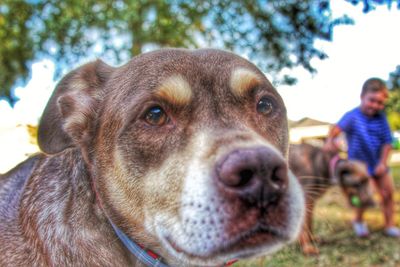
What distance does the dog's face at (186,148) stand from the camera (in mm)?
2262

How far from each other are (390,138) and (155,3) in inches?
272

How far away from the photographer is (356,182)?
780cm

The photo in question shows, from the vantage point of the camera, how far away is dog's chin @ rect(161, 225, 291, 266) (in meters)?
2.31

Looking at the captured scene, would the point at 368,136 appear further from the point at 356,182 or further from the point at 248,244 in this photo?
the point at 248,244

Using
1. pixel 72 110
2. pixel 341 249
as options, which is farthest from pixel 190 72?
pixel 341 249

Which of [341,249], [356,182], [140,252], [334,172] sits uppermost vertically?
[140,252]

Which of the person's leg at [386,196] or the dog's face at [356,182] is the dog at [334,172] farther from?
the person's leg at [386,196]

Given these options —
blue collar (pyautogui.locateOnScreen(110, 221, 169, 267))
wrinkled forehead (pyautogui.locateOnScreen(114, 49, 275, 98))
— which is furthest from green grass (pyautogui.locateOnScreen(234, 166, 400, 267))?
wrinkled forehead (pyautogui.locateOnScreen(114, 49, 275, 98))

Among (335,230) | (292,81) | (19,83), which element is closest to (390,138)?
(335,230)

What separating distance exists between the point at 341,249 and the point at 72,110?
508cm

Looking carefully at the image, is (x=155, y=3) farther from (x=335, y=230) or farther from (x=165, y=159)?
(x=165, y=159)

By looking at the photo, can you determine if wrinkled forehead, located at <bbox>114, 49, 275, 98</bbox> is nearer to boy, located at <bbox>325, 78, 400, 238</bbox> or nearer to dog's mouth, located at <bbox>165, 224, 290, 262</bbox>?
dog's mouth, located at <bbox>165, 224, 290, 262</bbox>

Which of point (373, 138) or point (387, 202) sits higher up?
point (373, 138)

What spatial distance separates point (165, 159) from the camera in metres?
2.71
